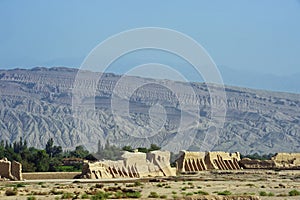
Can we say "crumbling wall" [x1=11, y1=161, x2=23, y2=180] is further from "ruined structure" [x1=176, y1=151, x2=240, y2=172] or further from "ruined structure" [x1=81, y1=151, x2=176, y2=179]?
"ruined structure" [x1=176, y1=151, x2=240, y2=172]

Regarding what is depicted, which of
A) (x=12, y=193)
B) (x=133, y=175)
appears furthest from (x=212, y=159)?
(x=12, y=193)

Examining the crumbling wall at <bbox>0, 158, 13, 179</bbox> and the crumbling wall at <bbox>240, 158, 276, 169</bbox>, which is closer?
the crumbling wall at <bbox>0, 158, 13, 179</bbox>

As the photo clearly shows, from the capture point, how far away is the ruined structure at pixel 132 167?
53500 mm

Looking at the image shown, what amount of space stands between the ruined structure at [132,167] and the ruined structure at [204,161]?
4.88 meters

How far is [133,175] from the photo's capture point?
56.3 meters

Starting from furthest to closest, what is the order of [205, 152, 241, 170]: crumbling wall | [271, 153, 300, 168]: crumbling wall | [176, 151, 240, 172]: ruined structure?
[271, 153, 300, 168]: crumbling wall
[205, 152, 241, 170]: crumbling wall
[176, 151, 240, 172]: ruined structure

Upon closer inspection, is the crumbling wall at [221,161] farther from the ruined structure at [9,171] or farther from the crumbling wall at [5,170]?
the crumbling wall at [5,170]

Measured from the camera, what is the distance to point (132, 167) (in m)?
56.7

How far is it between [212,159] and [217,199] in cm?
4316

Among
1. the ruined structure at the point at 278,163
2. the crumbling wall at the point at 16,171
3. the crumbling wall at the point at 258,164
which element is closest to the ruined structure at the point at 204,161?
the crumbling wall at the point at 258,164

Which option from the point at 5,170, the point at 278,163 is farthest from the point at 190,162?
the point at 5,170

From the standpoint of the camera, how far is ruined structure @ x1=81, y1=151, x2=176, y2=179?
53500mm

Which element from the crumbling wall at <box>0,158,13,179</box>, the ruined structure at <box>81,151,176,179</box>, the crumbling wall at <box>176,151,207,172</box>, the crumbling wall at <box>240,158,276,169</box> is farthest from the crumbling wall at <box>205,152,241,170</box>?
the crumbling wall at <box>0,158,13,179</box>

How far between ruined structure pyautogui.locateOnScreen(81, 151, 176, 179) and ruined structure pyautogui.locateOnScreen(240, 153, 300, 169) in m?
11.7
